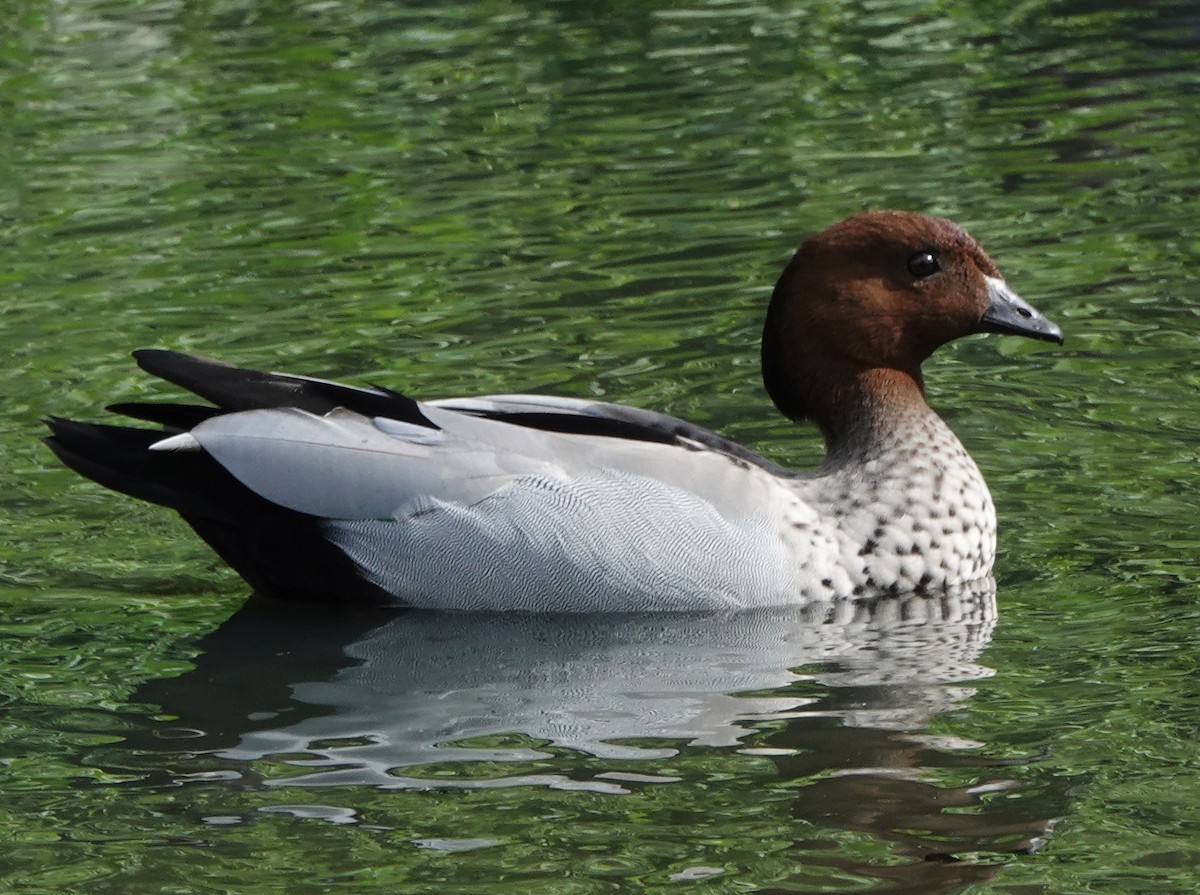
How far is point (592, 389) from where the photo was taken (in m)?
9.40

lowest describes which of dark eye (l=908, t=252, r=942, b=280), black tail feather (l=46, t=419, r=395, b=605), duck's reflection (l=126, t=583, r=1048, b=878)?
duck's reflection (l=126, t=583, r=1048, b=878)

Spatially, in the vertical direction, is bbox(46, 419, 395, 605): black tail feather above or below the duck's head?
below

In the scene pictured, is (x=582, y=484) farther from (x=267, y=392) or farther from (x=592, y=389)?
(x=592, y=389)

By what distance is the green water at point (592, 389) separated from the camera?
18.1ft

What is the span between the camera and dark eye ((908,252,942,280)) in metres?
7.61

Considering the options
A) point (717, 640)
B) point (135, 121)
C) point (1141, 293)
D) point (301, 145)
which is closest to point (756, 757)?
point (717, 640)

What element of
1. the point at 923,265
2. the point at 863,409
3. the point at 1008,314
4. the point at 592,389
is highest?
the point at 923,265

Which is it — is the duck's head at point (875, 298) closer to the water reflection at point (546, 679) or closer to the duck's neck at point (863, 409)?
the duck's neck at point (863, 409)

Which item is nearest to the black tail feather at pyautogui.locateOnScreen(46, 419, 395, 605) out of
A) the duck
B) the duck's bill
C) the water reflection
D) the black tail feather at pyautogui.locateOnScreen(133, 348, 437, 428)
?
the duck

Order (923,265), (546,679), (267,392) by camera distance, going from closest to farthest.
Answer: (546,679), (267,392), (923,265)

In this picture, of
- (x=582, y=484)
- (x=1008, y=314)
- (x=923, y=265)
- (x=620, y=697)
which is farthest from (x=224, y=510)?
(x=1008, y=314)

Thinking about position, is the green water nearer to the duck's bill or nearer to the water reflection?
the water reflection

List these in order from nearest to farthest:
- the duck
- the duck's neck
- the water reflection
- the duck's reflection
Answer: the duck's reflection < the water reflection < the duck < the duck's neck

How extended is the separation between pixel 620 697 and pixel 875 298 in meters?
1.88
